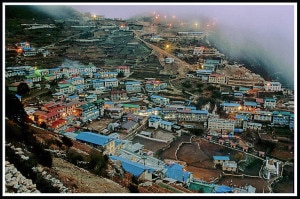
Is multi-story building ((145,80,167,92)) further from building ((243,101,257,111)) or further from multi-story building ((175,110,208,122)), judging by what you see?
building ((243,101,257,111))

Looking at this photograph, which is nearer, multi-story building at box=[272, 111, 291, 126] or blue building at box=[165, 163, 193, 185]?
blue building at box=[165, 163, 193, 185]

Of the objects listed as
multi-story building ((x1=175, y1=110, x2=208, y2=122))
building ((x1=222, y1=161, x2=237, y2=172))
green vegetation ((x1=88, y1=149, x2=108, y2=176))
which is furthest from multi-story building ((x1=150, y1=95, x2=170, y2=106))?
green vegetation ((x1=88, y1=149, x2=108, y2=176))

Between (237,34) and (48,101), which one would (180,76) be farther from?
(48,101)

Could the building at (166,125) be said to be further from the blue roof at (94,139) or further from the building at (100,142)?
the blue roof at (94,139)

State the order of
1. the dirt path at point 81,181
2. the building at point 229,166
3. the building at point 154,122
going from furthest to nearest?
the building at point 154,122 → the building at point 229,166 → the dirt path at point 81,181

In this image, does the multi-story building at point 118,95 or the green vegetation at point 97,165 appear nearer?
the green vegetation at point 97,165

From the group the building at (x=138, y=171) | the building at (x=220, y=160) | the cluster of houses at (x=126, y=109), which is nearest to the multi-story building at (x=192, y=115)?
the cluster of houses at (x=126, y=109)

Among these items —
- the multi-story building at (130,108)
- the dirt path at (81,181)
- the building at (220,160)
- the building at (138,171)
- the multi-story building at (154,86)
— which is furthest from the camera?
the multi-story building at (154,86)

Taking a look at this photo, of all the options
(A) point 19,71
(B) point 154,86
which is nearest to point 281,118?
(B) point 154,86

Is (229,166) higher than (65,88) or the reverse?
the reverse

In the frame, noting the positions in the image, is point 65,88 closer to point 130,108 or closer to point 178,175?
point 130,108
